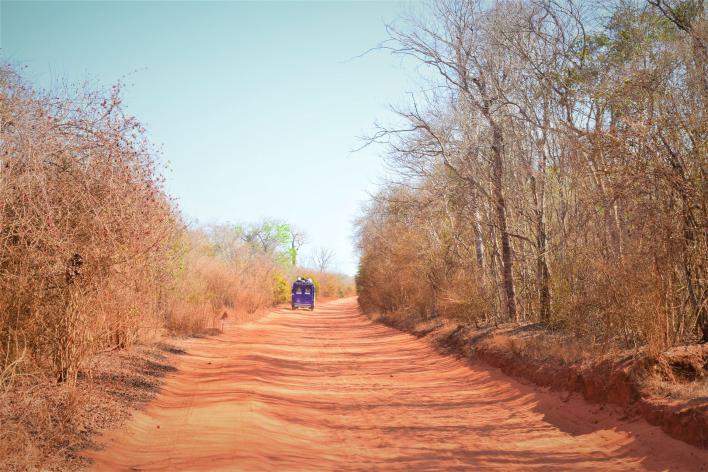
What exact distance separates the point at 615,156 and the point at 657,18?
19.6 feet

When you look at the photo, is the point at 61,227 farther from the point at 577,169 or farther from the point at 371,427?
the point at 577,169

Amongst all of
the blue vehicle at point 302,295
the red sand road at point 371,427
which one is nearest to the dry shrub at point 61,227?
the red sand road at point 371,427

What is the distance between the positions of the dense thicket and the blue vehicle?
79.8 ft

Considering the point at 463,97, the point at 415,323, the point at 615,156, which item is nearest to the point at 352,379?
the point at 615,156

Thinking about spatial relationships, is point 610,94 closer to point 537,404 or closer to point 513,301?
point 537,404

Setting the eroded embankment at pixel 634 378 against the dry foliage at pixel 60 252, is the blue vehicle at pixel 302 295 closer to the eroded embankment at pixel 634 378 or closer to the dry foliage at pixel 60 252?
the eroded embankment at pixel 634 378

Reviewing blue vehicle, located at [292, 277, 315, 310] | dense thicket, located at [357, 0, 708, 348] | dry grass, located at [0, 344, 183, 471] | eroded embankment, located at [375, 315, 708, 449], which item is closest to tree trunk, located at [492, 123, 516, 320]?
dense thicket, located at [357, 0, 708, 348]

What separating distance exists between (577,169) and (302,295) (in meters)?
36.9

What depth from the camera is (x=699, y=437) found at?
6234 millimetres

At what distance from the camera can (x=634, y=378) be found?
322 inches

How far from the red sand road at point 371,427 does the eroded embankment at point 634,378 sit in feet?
0.70

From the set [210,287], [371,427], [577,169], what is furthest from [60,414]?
[210,287]

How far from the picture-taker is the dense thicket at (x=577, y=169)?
28.0ft

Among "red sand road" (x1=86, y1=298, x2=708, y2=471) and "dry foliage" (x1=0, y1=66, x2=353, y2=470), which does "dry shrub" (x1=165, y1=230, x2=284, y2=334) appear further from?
"dry foliage" (x1=0, y1=66, x2=353, y2=470)
